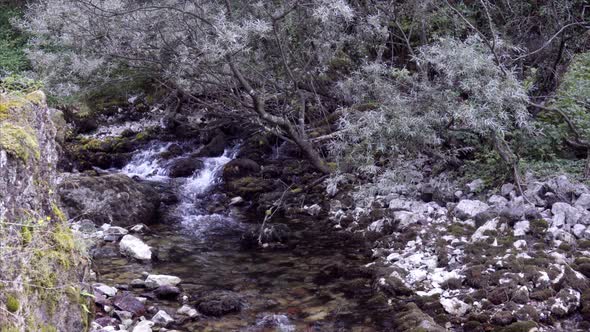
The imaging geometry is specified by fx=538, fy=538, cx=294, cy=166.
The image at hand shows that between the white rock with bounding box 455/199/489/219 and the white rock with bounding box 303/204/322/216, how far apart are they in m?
3.12

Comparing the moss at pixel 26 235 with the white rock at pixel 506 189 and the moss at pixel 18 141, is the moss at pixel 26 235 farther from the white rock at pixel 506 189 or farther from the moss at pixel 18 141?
the white rock at pixel 506 189

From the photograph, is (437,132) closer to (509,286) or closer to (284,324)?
(509,286)

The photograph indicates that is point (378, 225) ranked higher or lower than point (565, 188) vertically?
lower

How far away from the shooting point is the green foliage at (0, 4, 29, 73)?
16188 mm

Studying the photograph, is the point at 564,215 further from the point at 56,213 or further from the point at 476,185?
the point at 56,213

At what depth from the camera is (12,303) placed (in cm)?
308

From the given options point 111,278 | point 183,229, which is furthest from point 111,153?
point 111,278

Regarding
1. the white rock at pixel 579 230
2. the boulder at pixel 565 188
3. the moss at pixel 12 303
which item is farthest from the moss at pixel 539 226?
the moss at pixel 12 303

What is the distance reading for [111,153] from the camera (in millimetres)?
15430

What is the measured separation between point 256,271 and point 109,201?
3.81 metres

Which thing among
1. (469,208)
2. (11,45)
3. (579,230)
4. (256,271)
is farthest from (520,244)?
(11,45)

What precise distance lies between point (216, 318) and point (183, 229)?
4.11m

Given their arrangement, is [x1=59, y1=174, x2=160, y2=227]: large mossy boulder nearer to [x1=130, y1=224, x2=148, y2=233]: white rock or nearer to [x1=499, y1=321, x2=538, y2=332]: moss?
[x1=130, y1=224, x2=148, y2=233]: white rock

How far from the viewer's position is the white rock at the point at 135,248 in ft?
25.6
